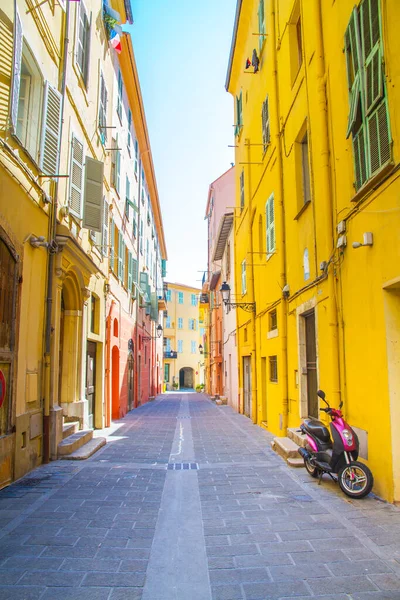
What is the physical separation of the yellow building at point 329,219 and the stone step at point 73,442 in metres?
4.30

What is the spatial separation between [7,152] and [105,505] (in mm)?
4698

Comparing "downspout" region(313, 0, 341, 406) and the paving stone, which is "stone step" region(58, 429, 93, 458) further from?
the paving stone

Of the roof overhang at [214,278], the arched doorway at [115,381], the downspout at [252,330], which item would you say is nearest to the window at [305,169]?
the downspout at [252,330]

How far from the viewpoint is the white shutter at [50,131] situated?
305 inches

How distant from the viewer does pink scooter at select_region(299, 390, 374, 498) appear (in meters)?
5.59

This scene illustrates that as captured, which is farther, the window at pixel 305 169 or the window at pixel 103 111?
the window at pixel 103 111

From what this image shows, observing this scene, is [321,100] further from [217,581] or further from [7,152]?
[217,581]

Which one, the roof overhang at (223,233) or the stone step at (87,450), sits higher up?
the roof overhang at (223,233)

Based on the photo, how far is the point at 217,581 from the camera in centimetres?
359

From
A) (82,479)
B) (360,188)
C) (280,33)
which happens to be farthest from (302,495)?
(280,33)

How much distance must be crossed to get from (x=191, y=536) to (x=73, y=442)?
491 centimetres

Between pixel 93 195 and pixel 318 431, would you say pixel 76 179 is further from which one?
pixel 318 431

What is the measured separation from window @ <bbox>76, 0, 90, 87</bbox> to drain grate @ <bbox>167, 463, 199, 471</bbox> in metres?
8.42

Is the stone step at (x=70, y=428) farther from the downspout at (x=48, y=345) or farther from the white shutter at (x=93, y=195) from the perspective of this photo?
the white shutter at (x=93, y=195)
